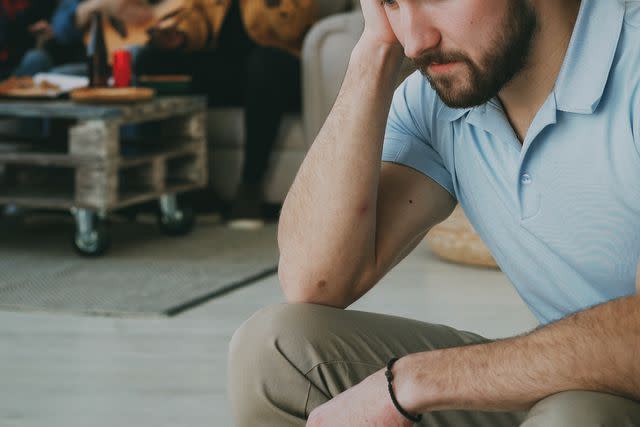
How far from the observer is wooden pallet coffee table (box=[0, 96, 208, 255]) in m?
3.19

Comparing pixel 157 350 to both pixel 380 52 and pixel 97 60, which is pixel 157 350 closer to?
pixel 380 52

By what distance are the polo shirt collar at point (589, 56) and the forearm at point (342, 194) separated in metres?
0.27

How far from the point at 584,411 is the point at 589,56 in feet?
1.32

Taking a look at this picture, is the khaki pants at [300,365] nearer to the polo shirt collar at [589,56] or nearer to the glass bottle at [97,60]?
the polo shirt collar at [589,56]

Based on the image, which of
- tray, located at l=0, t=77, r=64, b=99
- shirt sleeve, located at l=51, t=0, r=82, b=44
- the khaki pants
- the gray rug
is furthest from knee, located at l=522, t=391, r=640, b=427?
shirt sleeve, located at l=51, t=0, r=82, b=44

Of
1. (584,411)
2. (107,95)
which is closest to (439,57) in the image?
(584,411)

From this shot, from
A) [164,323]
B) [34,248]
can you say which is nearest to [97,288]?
[164,323]

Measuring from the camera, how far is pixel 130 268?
3.09 meters

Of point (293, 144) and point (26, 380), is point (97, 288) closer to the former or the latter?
point (26, 380)

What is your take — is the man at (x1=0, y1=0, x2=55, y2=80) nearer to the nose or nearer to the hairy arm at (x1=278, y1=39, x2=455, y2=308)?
the hairy arm at (x1=278, y1=39, x2=455, y2=308)

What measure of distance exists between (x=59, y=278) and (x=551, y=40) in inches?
77.1

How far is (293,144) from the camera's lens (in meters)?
3.88

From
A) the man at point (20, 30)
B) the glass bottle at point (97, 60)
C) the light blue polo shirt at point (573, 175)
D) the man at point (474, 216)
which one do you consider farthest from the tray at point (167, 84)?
the light blue polo shirt at point (573, 175)

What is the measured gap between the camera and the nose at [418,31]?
1.25m
